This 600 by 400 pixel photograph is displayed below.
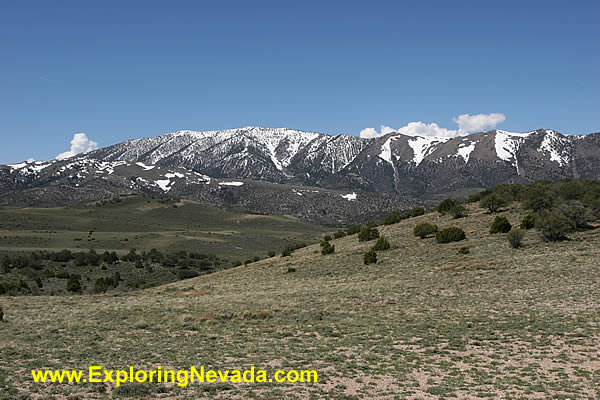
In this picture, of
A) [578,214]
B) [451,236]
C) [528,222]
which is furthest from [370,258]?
[578,214]

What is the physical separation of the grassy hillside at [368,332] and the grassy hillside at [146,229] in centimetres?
5913

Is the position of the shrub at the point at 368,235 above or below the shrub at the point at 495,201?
below

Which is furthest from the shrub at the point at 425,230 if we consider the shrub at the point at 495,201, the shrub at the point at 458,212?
the shrub at the point at 495,201

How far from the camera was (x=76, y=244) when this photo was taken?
92.8 m

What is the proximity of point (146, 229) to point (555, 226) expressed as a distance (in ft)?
397

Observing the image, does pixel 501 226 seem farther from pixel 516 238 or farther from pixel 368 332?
pixel 368 332

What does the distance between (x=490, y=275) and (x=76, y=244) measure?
87025 millimetres

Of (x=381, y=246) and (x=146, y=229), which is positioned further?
(x=146, y=229)

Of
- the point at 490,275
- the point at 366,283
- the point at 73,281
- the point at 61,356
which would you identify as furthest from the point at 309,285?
the point at 73,281

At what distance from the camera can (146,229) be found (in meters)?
136

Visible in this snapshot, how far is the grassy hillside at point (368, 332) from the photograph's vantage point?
38.6ft

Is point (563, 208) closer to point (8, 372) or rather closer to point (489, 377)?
point (489, 377)

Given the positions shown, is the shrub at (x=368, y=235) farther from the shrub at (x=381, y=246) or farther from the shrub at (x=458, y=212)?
the shrub at (x=458, y=212)

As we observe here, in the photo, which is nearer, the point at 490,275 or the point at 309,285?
the point at 490,275
